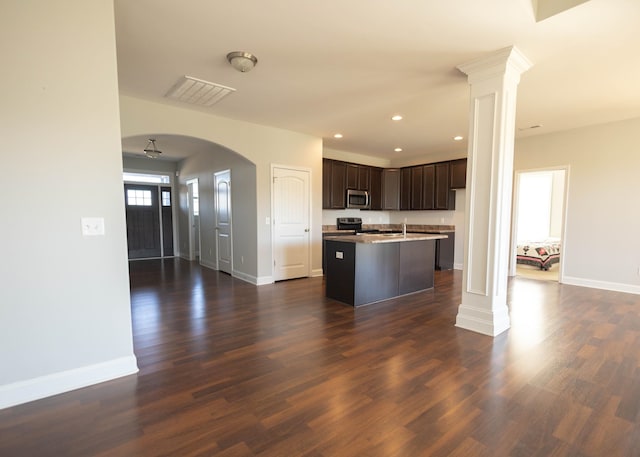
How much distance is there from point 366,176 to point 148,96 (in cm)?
487

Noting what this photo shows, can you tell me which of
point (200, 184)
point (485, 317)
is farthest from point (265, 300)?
point (200, 184)

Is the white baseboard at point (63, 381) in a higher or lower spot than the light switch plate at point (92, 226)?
lower

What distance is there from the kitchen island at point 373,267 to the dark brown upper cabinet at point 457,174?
2.49 meters

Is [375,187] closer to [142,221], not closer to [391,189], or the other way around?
Result: [391,189]

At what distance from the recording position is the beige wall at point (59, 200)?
186cm

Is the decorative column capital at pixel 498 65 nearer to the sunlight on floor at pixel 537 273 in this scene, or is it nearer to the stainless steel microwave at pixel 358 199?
the stainless steel microwave at pixel 358 199

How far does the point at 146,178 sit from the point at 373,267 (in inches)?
276

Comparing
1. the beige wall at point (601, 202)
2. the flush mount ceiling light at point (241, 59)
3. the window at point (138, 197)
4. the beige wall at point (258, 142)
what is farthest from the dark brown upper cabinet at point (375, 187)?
the window at point (138, 197)

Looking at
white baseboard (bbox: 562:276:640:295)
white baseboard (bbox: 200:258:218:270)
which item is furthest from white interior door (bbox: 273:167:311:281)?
white baseboard (bbox: 562:276:640:295)

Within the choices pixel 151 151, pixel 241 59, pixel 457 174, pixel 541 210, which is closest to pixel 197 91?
pixel 241 59

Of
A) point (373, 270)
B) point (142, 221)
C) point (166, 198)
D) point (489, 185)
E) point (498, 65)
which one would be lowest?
point (373, 270)

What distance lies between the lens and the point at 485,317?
10.0ft

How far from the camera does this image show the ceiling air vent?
3.39 metres

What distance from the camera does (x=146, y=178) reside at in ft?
26.8
